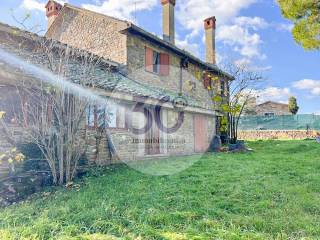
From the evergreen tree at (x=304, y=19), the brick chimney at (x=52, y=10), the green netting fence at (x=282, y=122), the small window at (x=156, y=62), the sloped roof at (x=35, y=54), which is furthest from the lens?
the green netting fence at (x=282, y=122)

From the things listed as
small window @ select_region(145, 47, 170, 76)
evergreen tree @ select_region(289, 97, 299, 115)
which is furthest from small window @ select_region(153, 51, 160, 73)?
evergreen tree @ select_region(289, 97, 299, 115)

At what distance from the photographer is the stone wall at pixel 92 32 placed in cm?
1408

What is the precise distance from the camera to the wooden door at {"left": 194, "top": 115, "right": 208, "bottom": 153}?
17562 mm

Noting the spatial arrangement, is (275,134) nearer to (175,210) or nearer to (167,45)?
(167,45)

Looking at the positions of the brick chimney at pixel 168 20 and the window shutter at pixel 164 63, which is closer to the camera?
the window shutter at pixel 164 63

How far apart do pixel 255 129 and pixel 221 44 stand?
11.6 metres

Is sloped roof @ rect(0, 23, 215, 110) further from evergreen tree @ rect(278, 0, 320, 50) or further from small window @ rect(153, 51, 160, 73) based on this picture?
evergreen tree @ rect(278, 0, 320, 50)

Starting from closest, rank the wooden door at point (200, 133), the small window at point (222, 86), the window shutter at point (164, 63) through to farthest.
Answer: the window shutter at point (164, 63) < the wooden door at point (200, 133) < the small window at point (222, 86)

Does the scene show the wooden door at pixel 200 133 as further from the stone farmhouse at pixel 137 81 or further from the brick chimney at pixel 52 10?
the brick chimney at pixel 52 10

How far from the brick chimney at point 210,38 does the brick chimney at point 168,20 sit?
5.83 m

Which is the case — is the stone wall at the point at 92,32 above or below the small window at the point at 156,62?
above

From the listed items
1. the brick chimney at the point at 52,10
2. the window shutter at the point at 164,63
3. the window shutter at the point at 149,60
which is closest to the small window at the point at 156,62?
the window shutter at the point at 164,63

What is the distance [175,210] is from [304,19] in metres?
12.7

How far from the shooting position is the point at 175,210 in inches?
199
